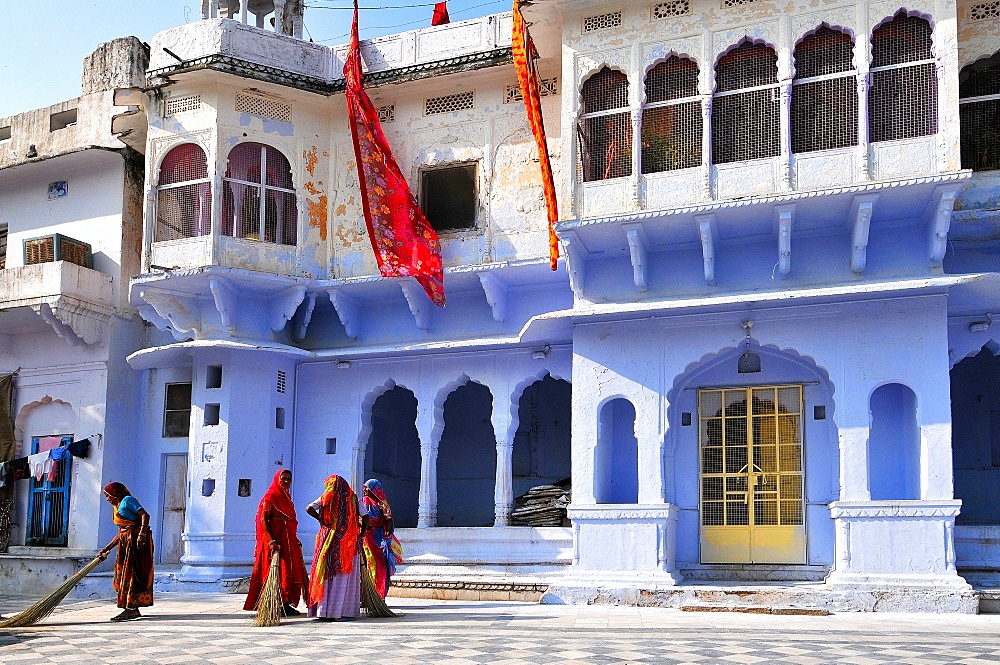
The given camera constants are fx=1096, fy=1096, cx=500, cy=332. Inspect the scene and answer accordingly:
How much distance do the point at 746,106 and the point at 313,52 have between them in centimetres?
663

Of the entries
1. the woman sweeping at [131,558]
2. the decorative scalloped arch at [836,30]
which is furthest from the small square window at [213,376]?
the decorative scalloped arch at [836,30]

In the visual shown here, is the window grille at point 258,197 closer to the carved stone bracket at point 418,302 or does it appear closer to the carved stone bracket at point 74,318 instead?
the carved stone bracket at point 418,302

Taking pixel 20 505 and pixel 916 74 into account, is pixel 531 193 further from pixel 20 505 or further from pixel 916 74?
pixel 20 505

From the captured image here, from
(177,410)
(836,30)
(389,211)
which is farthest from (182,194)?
(836,30)

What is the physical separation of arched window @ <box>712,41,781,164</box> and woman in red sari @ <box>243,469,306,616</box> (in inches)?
253

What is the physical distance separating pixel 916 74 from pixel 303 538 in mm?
10055

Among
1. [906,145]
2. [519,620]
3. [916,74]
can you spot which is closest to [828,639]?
[519,620]

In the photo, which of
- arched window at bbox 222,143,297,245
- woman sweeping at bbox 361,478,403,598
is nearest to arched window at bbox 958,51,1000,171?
woman sweeping at bbox 361,478,403,598

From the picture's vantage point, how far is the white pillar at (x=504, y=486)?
14.6m

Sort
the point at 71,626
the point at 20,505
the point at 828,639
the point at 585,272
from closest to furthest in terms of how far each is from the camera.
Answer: the point at 828,639 < the point at 71,626 < the point at 585,272 < the point at 20,505

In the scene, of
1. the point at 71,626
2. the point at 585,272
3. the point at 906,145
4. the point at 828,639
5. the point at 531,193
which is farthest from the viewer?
the point at 531,193

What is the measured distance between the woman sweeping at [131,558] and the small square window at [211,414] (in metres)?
4.39

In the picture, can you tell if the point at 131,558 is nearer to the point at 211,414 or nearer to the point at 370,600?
the point at 370,600

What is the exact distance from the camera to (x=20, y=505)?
17.8 m
